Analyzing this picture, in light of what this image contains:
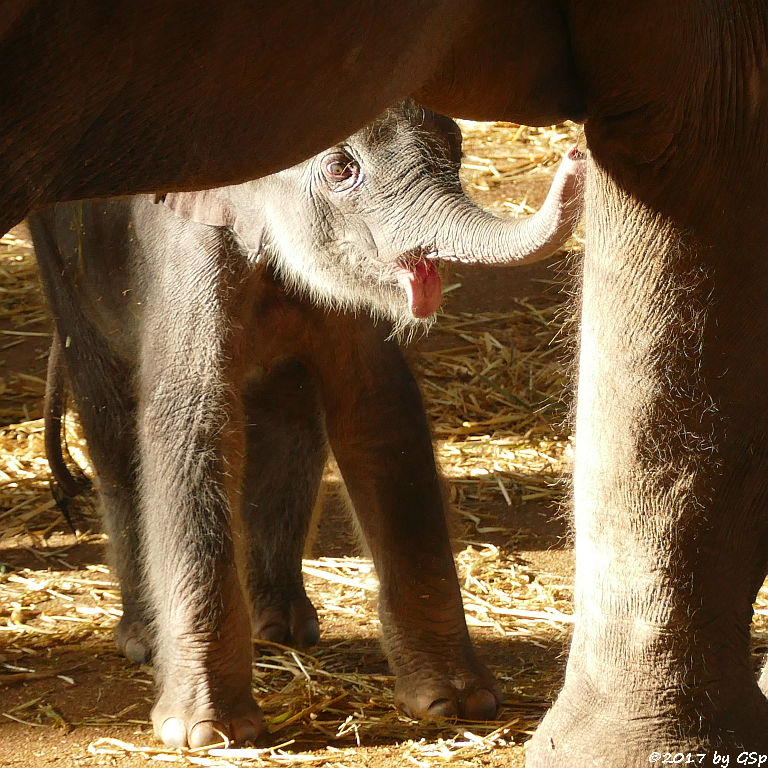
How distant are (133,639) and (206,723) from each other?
56 centimetres

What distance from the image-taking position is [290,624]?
2775 millimetres

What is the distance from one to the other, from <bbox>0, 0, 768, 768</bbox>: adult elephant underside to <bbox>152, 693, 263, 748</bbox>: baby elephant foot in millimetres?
1027

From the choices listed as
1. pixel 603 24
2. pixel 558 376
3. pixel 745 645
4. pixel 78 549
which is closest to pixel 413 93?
pixel 603 24

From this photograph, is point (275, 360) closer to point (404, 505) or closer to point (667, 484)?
point (404, 505)

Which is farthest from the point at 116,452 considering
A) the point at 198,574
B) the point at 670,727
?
the point at 670,727

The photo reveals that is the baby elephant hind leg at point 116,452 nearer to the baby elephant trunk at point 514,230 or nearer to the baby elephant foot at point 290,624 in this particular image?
the baby elephant foot at point 290,624

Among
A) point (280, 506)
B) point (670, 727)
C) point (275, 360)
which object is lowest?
point (670, 727)

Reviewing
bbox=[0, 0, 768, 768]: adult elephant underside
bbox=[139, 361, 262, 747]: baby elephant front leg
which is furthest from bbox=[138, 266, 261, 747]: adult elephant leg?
bbox=[0, 0, 768, 768]: adult elephant underside

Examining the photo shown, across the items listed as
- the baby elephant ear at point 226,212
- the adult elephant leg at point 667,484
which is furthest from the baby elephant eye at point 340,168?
the adult elephant leg at point 667,484

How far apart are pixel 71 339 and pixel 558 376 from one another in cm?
233

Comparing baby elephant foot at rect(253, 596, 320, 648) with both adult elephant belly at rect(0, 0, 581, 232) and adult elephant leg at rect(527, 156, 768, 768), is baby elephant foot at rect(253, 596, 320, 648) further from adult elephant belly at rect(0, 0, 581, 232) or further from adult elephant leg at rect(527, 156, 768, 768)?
adult elephant belly at rect(0, 0, 581, 232)

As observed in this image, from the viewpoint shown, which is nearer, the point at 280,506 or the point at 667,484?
the point at 667,484

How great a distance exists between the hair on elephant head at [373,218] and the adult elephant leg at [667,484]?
79cm

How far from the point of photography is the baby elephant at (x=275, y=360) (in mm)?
2080
